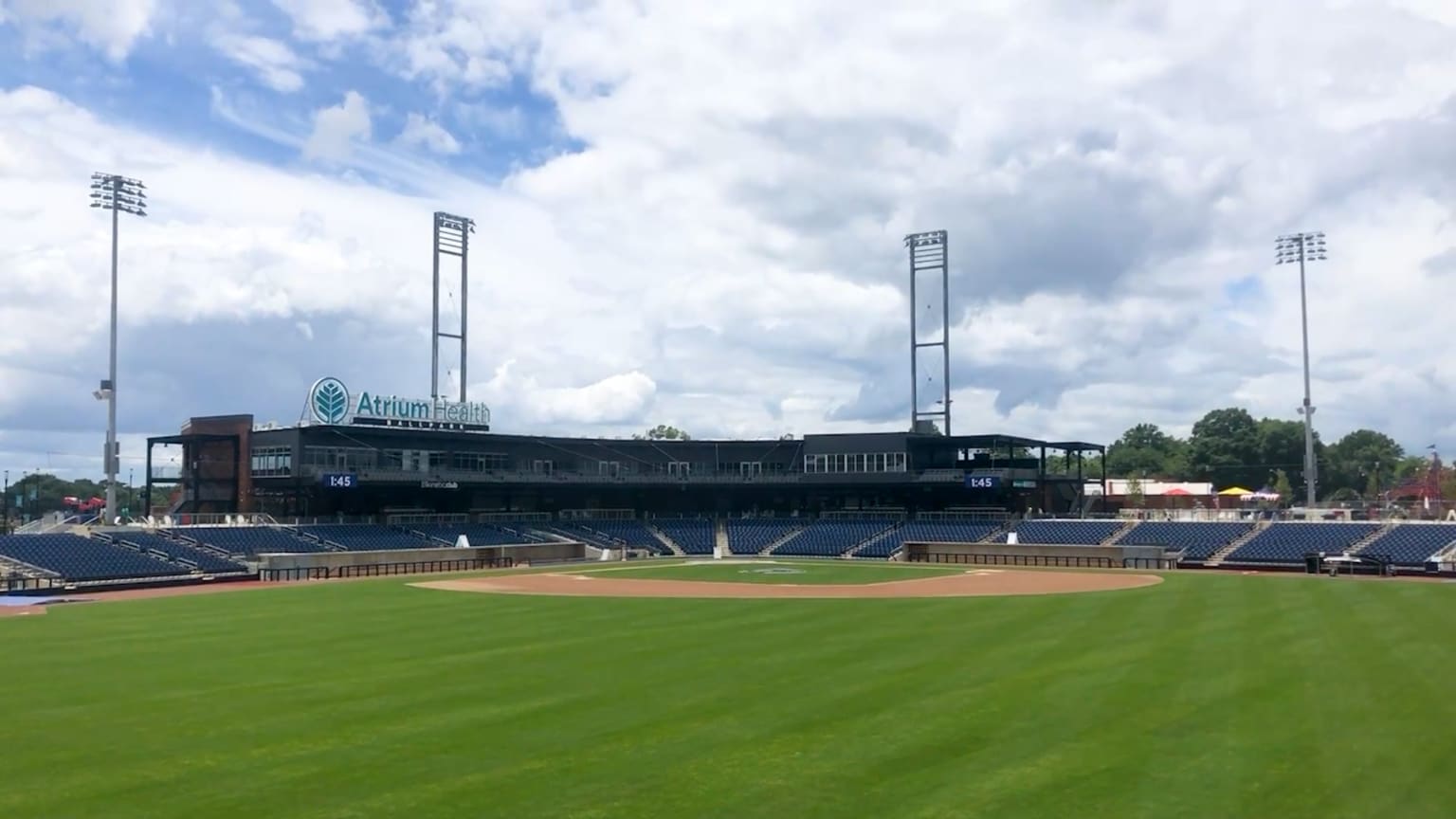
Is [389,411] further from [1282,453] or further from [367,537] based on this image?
[1282,453]

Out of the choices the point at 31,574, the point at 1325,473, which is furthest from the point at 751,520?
the point at 1325,473

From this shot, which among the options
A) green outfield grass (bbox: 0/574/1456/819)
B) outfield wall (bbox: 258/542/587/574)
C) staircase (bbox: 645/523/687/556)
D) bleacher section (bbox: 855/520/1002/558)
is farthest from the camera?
staircase (bbox: 645/523/687/556)

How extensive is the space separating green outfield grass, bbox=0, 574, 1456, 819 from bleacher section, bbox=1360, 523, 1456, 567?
29798 mm

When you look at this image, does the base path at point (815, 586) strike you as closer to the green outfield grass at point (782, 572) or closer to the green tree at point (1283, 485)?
the green outfield grass at point (782, 572)

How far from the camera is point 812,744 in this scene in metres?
17.8

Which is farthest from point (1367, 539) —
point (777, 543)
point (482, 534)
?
point (482, 534)

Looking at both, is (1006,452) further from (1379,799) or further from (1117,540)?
(1379,799)

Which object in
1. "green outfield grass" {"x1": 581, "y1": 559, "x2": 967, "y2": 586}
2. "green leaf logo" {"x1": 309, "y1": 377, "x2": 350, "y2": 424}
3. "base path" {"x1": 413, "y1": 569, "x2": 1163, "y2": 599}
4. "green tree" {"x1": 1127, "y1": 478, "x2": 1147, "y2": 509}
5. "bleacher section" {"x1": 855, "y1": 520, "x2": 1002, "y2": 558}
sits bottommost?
"green outfield grass" {"x1": 581, "y1": 559, "x2": 967, "y2": 586}

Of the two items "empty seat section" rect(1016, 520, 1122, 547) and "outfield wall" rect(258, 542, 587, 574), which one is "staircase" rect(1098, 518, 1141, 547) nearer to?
"empty seat section" rect(1016, 520, 1122, 547)

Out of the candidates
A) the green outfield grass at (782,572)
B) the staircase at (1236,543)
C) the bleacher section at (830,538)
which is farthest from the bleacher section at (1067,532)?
the bleacher section at (830,538)

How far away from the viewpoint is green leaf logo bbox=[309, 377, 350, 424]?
75.9 meters

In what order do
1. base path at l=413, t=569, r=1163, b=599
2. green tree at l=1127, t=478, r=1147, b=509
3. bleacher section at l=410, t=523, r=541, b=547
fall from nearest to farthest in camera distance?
base path at l=413, t=569, r=1163, b=599
bleacher section at l=410, t=523, r=541, b=547
green tree at l=1127, t=478, r=1147, b=509

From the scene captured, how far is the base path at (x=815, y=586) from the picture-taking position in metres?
49.0

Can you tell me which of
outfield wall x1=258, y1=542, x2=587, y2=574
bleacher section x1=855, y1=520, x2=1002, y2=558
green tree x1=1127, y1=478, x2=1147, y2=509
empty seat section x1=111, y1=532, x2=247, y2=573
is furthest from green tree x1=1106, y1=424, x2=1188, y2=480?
empty seat section x1=111, y1=532, x2=247, y2=573
